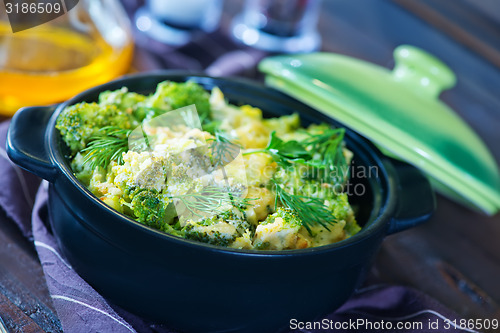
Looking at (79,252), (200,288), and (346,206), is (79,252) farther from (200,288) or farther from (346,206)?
(346,206)

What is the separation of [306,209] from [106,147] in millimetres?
413

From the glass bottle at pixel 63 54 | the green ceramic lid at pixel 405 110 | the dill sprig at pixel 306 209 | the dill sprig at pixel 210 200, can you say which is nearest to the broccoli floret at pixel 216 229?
the dill sprig at pixel 210 200

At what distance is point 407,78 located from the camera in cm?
149

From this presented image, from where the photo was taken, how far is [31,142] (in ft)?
3.20

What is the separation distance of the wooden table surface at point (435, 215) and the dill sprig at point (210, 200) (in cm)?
34

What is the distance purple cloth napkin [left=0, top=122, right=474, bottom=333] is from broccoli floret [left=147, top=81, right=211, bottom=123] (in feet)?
1.08

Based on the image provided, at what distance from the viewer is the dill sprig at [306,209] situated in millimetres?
1017

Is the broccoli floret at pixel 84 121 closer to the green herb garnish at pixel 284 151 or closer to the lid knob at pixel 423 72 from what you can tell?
the green herb garnish at pixel 284 151

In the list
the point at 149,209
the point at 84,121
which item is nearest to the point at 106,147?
the point at 84,121

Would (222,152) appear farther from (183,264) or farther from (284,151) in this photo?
(183,264)

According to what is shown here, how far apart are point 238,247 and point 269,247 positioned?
6 cm

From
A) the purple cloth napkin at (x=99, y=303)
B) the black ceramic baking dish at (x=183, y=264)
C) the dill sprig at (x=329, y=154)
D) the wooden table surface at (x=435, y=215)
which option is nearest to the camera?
the black ceramic baking dish at (x=183, y=264)

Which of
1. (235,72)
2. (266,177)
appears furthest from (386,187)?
(235,72)

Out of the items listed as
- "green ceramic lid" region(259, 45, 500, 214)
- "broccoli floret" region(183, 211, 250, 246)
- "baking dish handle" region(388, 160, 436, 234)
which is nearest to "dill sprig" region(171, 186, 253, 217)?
"broccoli floret" region(183, 211, 250, 246)
